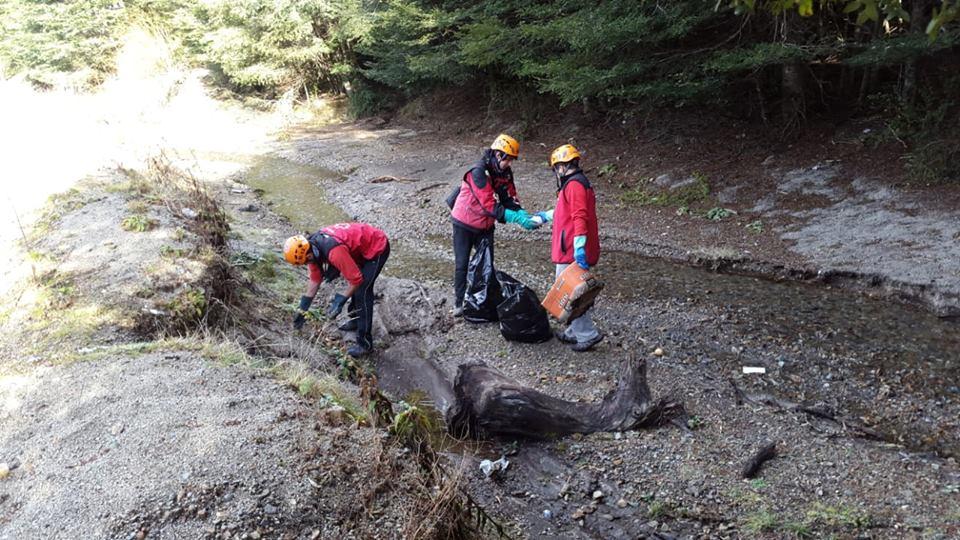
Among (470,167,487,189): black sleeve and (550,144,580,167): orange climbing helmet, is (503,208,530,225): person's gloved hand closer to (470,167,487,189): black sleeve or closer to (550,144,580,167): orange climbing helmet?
(470,167,487,189): black sleeve

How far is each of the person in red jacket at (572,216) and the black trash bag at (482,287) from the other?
2.51 feet

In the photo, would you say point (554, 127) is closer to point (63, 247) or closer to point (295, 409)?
point (63, 247)

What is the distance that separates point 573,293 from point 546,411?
1259mm

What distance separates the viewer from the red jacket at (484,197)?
6.63 m

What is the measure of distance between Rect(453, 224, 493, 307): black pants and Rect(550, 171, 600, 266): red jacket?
92 cm

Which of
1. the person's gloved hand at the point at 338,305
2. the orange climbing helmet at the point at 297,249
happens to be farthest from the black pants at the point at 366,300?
the orange climbing helmet at the point at 297,249

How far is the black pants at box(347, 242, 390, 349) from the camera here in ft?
22.0

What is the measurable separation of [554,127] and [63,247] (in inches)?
436

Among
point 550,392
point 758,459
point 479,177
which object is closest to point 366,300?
point 479,177

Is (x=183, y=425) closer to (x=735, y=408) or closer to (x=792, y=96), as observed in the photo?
(x=735, y=408)

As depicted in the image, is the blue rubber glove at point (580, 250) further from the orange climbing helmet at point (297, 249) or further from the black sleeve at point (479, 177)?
the orange climbing helmet at point (297, 249)

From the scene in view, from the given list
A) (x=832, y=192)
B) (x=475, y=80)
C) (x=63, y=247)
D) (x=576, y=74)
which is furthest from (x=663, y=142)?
(x=63, y=247)

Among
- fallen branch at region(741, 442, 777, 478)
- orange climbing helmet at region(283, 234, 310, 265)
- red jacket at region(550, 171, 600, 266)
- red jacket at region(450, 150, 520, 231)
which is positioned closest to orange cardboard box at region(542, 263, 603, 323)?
red jacket at region(550, 171, 600, 266)

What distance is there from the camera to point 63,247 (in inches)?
320
